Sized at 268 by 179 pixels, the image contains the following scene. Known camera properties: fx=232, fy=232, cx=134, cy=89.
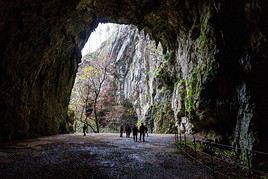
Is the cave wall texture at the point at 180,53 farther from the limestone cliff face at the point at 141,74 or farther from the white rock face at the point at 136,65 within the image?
the white rock face at the point at 136,65

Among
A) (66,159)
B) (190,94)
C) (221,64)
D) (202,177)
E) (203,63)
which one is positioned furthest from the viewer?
(190,94)

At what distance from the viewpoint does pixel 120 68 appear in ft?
186

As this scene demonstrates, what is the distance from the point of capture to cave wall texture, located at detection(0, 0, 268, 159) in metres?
11.2

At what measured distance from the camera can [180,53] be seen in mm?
24875

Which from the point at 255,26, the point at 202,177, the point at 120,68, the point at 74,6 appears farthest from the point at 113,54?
the point at 202,177

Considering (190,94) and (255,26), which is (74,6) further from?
(255,26)

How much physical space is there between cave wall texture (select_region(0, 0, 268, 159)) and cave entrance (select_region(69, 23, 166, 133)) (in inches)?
438

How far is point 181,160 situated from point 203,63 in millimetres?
7863

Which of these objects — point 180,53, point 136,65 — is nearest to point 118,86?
point 136,65

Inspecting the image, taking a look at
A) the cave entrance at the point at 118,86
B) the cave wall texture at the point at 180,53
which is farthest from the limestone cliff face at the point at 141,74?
the cave wall texture at the point at 180,53

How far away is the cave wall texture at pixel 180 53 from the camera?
11.2 m

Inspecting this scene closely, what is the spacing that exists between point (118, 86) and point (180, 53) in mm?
30860

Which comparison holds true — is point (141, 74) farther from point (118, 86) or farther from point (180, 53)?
point (180, 53)

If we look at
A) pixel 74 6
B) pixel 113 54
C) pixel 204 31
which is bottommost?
pixel 204 31
